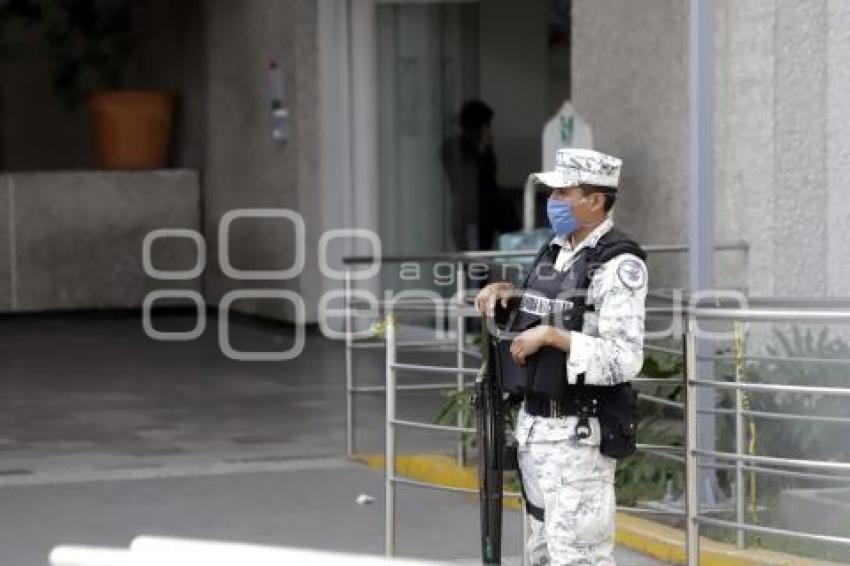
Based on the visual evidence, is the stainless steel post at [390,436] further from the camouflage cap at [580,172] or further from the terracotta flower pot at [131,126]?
the terracotta flower pot at [131,126]

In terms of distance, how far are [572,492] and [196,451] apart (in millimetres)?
5816

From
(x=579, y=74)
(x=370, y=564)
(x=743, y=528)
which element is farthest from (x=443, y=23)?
(x=370, y=564)

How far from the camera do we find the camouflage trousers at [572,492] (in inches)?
250


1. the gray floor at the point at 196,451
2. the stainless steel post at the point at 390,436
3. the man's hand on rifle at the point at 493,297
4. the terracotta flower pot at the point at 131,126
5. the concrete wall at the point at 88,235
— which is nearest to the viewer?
the man's hand on rifle at the point at 493,297

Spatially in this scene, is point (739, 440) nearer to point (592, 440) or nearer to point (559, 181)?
point (592, 440)

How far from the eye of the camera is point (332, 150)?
1752cm

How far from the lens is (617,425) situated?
6.38 metres

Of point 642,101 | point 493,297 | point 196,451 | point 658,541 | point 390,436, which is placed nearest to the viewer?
point 493,297

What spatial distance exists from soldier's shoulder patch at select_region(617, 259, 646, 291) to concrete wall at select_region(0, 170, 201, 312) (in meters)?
14.0

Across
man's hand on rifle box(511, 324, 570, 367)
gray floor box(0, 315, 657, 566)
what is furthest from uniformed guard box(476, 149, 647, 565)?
gray floor box(0, 315, 657, 566)

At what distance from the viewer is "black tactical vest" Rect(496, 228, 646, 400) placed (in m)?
6.35

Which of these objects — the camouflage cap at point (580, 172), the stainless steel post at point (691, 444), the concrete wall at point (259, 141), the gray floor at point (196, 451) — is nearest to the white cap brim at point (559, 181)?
the camouflage cap at point (580, 172)

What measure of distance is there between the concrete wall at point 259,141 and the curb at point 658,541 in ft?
23.1

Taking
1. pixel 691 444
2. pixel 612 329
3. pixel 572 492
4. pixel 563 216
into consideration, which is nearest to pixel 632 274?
pixel 612 329
